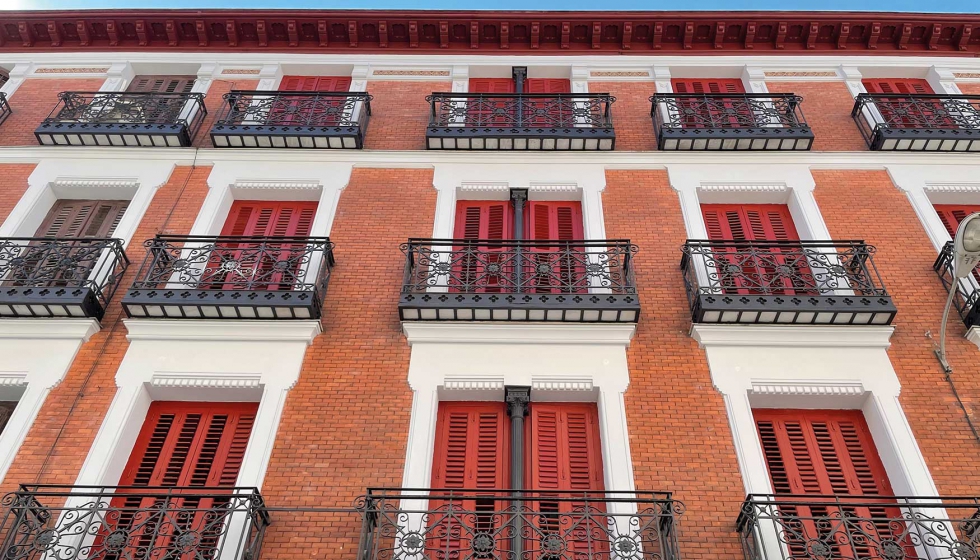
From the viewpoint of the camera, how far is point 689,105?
49.1 feet

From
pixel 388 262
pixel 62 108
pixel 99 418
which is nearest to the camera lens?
pixel 99 418

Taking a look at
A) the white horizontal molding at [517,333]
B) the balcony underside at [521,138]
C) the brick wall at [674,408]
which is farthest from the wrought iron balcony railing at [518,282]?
the balcony underside at [521,138]

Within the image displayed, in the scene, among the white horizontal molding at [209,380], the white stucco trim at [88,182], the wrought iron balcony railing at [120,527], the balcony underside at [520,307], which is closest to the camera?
the wrought iron balcony railing at [120,527]

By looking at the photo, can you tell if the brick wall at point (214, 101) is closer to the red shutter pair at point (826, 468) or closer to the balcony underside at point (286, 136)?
the balcony underside at point (286, 136)

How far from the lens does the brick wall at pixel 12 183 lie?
13.1 metres

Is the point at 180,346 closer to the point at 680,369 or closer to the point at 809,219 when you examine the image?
the point at 680,369

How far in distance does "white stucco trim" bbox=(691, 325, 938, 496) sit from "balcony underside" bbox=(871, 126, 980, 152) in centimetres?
486

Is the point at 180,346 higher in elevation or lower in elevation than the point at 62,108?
lower

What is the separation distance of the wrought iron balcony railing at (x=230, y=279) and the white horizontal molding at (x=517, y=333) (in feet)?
5.48

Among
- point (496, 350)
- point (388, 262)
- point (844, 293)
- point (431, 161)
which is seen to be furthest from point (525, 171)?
point (844, 293)

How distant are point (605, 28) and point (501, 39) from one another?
2389 millimetres

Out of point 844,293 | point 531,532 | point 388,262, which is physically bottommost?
point 531,532

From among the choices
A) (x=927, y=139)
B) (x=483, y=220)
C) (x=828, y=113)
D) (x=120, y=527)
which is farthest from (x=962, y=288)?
(x=120, y=527)

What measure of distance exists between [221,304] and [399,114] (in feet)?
20.6
